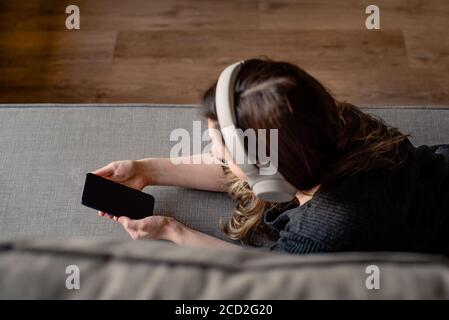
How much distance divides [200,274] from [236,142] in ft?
0.99

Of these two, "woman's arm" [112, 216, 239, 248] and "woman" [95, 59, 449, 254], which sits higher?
"woman" [95, 59, 449, 254]

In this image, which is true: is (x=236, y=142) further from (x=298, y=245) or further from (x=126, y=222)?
(x=126, y=222)

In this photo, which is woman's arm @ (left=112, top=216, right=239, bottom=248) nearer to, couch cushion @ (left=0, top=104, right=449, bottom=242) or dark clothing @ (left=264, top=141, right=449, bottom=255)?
couch cushion @ (left=0, top=104, right=449, bottom=242)

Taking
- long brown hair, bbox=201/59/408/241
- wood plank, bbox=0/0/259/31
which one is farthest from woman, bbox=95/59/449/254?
wood plank, bbox=0/0/259/31

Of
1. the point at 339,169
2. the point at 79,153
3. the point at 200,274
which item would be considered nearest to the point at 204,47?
the point at 79,153

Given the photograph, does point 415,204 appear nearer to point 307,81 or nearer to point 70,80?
point 307,81

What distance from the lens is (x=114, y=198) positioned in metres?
1.00

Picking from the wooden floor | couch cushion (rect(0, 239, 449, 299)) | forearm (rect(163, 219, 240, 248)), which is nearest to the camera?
couch cushion (rect(0, 239, 449, 299))

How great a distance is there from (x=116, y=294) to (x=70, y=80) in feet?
4.37

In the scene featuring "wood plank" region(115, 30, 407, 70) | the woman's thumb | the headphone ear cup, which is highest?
"wood plank" region(115, 30, 407, 70)

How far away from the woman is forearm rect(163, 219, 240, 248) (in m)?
0.15

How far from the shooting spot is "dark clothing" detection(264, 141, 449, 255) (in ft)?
2.52

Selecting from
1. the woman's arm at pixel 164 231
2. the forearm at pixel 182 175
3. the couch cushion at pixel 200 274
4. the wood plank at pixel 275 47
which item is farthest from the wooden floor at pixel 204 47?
the couch cushion at pixel 200 274

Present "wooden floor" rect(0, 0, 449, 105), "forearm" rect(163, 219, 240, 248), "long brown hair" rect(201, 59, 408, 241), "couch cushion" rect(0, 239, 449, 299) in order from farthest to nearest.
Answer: "wooden floor" rect(0, 0, 449, 105) < "forearm" rect(163, 219, 240, 248) < "long brown hair" rect(201, 59, 408, 241) < "couch cushion" rect(0, 239, 449, 299)
